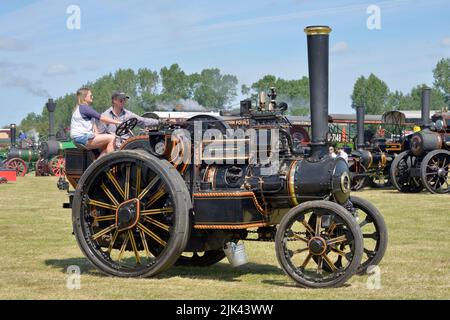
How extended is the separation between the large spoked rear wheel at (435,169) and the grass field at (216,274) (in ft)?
19.2

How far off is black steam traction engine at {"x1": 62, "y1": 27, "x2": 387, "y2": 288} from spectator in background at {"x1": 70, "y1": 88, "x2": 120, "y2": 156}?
148 millimetres

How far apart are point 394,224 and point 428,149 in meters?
7.22

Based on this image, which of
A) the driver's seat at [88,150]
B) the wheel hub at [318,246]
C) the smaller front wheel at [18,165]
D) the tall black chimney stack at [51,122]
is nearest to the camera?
the wheel hub at [318,246]

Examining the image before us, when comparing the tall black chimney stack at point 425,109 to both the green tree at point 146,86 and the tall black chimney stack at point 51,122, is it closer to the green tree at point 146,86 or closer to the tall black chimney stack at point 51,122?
the tall black chimney stack at point 51,122

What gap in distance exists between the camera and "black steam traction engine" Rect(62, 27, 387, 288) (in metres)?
6.09

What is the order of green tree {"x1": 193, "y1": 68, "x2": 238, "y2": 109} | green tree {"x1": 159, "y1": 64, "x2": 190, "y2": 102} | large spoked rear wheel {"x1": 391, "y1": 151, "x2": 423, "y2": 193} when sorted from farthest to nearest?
1. green tree {"x1": 159, "y1": 64, "x2": 190, "y2": 102}
2. green tree {"x1": 193, "y1": 68, "x2": 238, "y2": 109}
3. large spoked rear wheel {"x1": 391, "y1": 151, "x2": 423, "y2": 193}

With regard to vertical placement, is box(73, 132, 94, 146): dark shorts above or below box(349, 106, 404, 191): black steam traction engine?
above

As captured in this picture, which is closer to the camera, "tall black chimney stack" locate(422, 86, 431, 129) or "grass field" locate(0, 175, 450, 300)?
"grass field" locate(0, 175, 450, 300)

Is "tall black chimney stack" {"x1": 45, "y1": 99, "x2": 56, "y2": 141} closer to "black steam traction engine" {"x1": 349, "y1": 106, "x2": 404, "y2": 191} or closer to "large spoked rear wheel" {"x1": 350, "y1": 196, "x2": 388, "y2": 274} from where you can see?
"black steam traction engine" {"x1": 349, "y1": 106, "x2": 404, "y2": 191}

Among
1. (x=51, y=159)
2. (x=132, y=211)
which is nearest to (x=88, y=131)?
(x=132, y=211)

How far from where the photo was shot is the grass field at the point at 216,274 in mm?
5836

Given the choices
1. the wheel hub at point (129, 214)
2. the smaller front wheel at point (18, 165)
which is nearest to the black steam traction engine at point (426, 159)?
the wheel hub at point (129, 214)

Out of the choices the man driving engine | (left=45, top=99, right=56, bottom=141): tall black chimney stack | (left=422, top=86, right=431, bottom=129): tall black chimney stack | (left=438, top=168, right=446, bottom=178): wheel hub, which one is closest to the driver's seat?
the man driving engine

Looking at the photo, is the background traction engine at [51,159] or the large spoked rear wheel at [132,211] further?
the background traction engine at [51,159]
